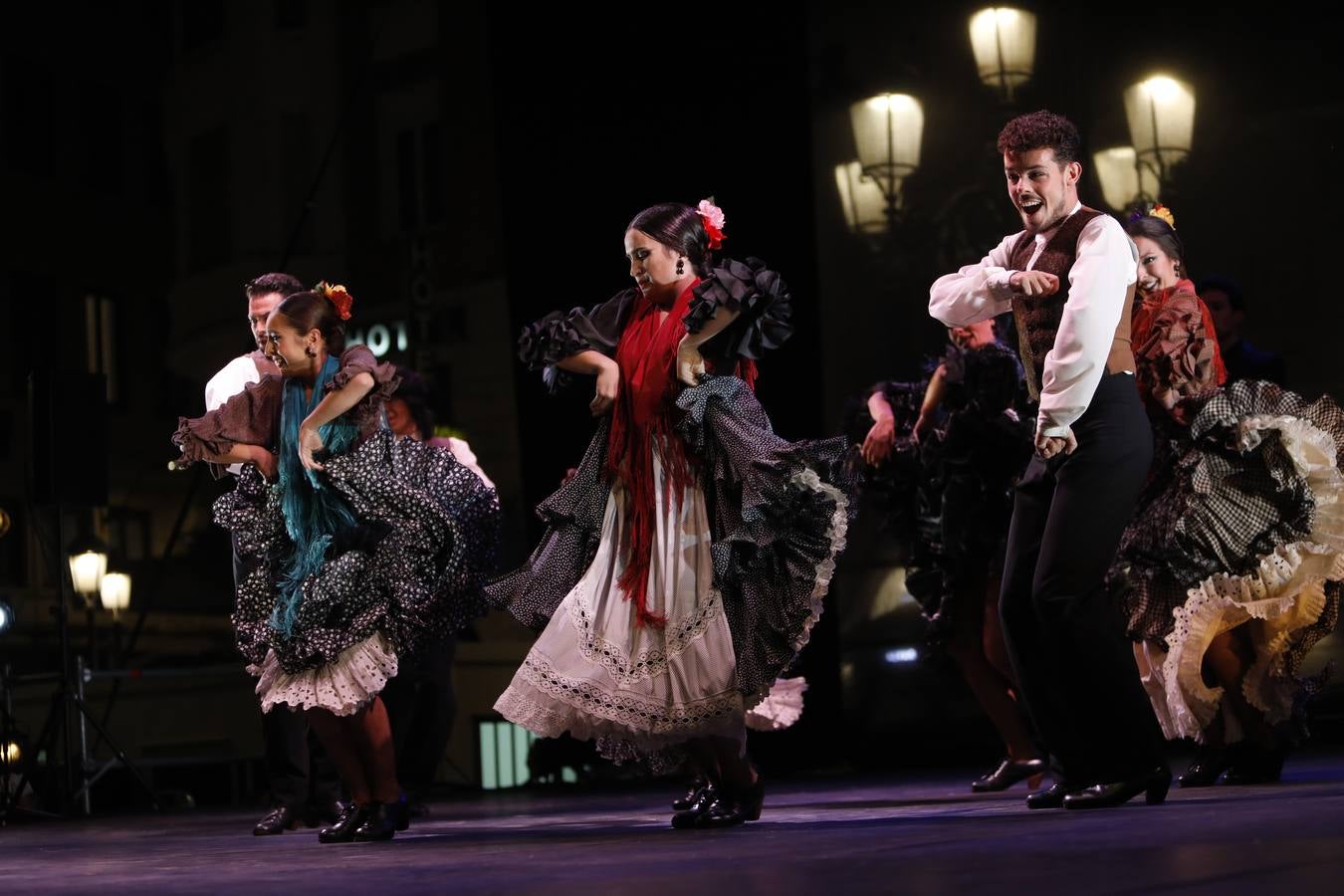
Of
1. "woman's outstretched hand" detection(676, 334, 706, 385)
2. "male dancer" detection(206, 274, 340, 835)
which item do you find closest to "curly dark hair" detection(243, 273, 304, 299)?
"male dancer" detection(206, 274, 340, 835)

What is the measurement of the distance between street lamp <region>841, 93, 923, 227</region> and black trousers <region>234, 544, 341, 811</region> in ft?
9.51

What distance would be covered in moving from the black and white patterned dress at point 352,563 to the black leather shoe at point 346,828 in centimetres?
22

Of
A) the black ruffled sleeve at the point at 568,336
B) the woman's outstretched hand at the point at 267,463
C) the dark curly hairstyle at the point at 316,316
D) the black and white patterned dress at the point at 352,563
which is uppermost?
the dark curly hairstyle at the point at 316,316

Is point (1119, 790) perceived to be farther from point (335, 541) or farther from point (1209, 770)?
point (335, 541)

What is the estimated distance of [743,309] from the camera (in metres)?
3.72

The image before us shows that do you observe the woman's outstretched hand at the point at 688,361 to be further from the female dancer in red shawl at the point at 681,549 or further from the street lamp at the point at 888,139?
the street lamp at the point at 888,139

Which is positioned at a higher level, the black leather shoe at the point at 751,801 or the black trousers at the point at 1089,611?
the black trousers at the point at 1089,611

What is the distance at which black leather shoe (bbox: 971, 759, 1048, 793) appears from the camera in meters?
4.53

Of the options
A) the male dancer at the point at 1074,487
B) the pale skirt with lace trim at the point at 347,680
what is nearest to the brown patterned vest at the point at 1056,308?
the male dancer at the point at 1074,487

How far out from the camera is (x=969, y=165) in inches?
247

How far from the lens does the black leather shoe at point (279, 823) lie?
433cm

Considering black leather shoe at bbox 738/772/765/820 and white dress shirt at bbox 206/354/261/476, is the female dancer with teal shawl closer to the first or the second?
white dress shirt at bbox 206/354/261/476

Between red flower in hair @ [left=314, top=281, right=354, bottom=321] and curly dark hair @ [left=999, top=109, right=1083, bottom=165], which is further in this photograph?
red flower in hair @ [left=314, top=281, right=354, bottom=321]

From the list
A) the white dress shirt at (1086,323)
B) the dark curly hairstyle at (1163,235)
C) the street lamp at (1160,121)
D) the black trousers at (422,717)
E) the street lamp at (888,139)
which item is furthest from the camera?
the street lamp at (888,139)
